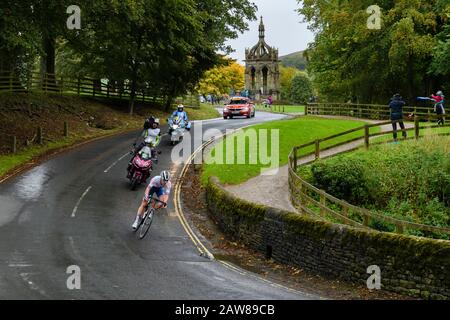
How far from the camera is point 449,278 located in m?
12.4

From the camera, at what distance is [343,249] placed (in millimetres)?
14609

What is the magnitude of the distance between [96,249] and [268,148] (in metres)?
16.2

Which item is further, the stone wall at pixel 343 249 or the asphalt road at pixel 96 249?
the stone wall at pixel 343 249

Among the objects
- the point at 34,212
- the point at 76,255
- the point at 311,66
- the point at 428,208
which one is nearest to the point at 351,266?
the point at 76,255

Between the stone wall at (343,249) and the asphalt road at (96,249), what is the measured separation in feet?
6.17

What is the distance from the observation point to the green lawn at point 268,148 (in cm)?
2509

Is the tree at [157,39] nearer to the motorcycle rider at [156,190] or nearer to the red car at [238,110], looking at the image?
the red car at [238,110]

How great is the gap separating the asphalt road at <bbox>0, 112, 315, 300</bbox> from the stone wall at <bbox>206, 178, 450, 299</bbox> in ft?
6.17

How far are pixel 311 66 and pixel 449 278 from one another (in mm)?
47904

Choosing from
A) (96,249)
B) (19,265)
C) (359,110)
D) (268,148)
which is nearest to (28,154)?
(268,148)

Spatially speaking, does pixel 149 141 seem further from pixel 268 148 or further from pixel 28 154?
pixel 268 148

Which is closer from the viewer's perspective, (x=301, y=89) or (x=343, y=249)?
(x=343, y=249)

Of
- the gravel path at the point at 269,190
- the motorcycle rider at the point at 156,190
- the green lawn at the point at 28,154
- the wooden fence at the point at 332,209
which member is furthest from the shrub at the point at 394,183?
the green lawn at the point at 28,154
